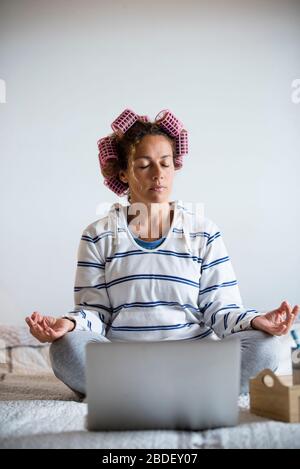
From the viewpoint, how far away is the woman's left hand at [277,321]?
45.9 inches

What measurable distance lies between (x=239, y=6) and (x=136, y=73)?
1.22ft

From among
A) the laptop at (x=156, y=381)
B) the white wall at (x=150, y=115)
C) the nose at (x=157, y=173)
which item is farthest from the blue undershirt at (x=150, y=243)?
the white wall at (x=150, y=115)

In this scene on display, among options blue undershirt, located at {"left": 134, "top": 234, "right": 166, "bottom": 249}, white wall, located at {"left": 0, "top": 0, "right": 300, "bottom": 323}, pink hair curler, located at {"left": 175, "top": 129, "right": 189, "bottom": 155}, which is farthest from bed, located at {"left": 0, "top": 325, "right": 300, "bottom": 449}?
white wall, located at {"left": 0, "top": 0, "right": 300, "bottom": 323}

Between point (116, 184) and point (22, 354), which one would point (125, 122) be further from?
point (22, 354)

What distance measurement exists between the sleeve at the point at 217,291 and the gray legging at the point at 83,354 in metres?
0.09

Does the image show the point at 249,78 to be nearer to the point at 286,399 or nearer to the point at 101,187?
the point at 101,187

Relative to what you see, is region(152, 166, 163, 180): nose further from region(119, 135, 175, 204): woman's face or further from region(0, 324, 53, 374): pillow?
region(0, 324, 53, 374): pillow

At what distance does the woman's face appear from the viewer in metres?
1.42

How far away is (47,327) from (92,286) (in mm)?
201

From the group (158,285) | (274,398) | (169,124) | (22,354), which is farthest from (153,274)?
(22,354)

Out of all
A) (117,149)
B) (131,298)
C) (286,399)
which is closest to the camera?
(286,399)

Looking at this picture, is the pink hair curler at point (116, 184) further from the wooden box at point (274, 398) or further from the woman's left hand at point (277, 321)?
the wooden box at point (274, 398)

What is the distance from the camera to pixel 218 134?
2.15 m
